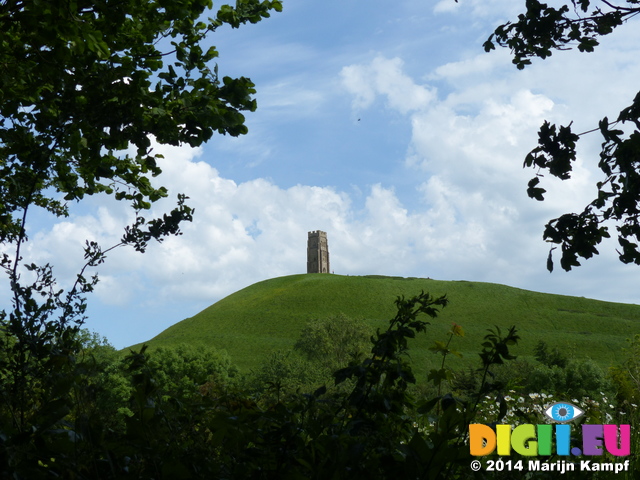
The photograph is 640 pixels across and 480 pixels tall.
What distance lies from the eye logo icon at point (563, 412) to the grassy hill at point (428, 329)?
59911 millimetres

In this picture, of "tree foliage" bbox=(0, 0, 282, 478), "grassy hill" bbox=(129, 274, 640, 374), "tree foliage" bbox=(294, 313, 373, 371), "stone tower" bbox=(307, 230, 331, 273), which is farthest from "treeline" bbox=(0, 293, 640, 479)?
"stone tower" bbox=(307, 230, 331, 273)

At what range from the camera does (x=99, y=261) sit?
4.91 metres

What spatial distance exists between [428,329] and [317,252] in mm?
66953

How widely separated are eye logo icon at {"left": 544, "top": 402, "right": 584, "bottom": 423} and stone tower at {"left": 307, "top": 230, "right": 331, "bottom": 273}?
12945 centimetres

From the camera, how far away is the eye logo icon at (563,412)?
198 inches

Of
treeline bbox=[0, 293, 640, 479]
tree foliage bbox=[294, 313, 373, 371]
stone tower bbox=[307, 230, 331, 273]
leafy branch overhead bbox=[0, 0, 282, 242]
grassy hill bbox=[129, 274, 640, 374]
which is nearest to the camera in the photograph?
treeline bbox=[0, 293, 640, 479]

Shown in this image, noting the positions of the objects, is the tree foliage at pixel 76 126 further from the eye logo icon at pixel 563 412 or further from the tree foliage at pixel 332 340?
the tree foliage at pixel 332 340

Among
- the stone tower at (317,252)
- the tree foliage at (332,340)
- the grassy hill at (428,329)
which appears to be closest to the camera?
the tree foliage at (332,340)

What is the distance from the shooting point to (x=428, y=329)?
7206 cm

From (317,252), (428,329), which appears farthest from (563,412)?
(317,252)

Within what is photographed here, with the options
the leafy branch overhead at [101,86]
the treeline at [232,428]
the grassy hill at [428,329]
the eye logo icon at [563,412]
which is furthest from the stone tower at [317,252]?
the treeline at [232,428]

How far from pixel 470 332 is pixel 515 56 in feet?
236

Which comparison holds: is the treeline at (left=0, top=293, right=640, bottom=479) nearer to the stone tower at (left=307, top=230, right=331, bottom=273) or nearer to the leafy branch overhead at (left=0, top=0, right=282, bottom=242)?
the leafy branch overhead at (left=0, top=0, right=282, bottom=242)

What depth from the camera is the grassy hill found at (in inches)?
2830
